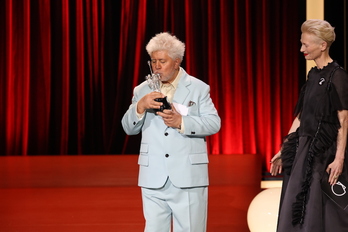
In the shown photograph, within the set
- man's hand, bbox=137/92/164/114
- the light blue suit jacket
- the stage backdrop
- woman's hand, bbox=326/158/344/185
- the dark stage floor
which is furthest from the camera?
the stage backdrop

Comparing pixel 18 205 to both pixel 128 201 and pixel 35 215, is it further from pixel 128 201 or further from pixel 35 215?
pixel 128 201

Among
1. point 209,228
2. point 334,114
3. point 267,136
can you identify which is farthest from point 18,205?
point 334,114

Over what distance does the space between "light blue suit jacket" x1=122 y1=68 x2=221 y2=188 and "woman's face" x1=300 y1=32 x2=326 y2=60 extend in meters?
0.55

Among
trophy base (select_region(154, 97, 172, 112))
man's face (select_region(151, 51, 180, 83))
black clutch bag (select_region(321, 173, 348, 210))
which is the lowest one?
black clutch bag (select_region(321, 173, 348, 210))

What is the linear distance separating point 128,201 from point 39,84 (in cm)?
215

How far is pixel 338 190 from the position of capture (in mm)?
2656

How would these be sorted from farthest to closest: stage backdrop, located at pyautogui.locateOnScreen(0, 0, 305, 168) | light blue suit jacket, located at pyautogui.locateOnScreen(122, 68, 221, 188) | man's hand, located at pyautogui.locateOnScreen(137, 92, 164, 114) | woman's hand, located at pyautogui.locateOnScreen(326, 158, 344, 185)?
stage backdrop, located at pyautogui.locateOnScreen(0, 0, 305, 168), light blue suit jacket, located at pyautogui.locateOnScreen(122, 68, 221, 188), man's hand, located at pyautogui.locateOnScreen(137, 92, 164, 114), woman's hand, located at pyautogui.locateOnScreen(326, 158, 344, 185)

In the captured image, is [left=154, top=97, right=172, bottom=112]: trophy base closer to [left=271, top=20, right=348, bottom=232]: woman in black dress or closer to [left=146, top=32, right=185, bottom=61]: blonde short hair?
[left=146, top=32, right=185, bottom=61]: blonde short hair

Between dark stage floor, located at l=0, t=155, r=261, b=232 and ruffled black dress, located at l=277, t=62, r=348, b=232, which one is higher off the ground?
ruffled black dress, located at l=277, t=62, r=348, b=232

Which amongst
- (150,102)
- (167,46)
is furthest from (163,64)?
(150,102)

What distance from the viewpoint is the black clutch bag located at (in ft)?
8.68

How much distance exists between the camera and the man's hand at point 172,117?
2758 millimetres

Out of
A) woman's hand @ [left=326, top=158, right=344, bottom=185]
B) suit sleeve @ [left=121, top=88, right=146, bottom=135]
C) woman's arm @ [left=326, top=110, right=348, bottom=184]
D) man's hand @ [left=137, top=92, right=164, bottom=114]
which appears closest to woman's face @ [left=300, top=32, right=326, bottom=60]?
woman's arm @ [left=326, top=110, right=348, bottom=184]

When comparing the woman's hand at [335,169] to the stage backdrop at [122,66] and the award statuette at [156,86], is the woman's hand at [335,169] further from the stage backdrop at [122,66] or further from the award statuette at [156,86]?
the stage backdrop at [122,66]
